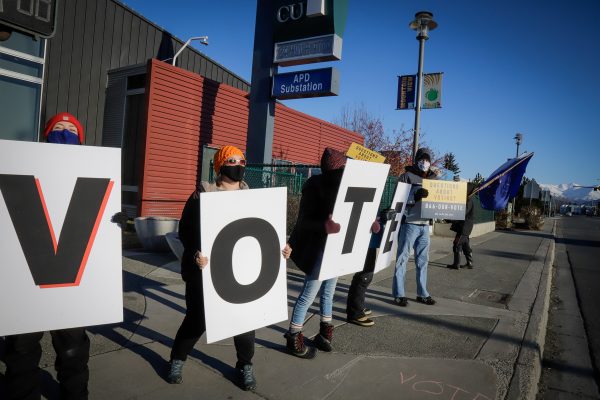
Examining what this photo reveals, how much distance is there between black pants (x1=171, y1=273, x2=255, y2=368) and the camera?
2672 millimetres

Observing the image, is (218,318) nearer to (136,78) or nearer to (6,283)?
(6,283)

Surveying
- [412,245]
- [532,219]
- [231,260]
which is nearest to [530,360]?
[412,245]

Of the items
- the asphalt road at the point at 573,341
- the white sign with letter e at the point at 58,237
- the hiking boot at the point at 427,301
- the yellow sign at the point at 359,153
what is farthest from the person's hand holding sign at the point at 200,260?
the hiking boot at the point at 427,301

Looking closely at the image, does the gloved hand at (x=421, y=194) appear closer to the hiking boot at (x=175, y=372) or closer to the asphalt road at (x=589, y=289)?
the asphalt road at (x=589, y=289)

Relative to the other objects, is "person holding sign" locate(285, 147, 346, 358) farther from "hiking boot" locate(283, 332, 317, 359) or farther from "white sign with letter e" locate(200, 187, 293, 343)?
"white sign with letter e" locate(200, 187, 293, 343)

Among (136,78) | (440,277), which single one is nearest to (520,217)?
(440,277)

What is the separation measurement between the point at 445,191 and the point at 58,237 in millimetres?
4633

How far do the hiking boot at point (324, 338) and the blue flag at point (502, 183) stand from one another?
3852 mm

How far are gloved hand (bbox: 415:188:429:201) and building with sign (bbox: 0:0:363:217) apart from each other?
24.7 ft

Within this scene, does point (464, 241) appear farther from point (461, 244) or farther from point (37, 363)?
point (37, 363)

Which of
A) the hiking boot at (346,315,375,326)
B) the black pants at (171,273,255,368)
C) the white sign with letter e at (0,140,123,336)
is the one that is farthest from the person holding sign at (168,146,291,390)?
the hiking boot at (346,315,375,326)

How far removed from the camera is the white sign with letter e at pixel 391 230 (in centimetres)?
416

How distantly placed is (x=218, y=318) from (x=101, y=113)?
36.6ft

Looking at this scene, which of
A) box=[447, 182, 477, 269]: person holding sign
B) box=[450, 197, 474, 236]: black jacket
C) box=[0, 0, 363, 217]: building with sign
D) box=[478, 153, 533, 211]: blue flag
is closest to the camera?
box=[478, 153, 533, 211]: blue flag
